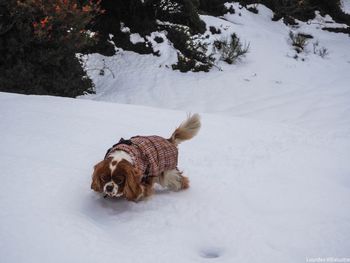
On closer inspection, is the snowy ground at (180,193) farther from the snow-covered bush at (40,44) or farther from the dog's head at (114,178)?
the snow-covered bush at (40,44)

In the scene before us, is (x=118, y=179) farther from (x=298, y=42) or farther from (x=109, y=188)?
(x=298, y=42)

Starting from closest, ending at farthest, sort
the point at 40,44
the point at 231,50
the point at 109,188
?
the point at 109,188
the point at 40,44
the point at 231,50

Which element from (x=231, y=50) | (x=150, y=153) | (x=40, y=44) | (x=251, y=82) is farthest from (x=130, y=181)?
(x=231, y=50)

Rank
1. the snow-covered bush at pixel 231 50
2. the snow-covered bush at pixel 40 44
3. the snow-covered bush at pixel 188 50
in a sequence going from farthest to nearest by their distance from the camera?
1. the snow-covered bush at pixel 231 50
2. the snow-covered bush at pixel 188 50
3. the snow-covered bush at pixel 40 44

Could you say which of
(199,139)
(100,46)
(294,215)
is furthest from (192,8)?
(294,215)

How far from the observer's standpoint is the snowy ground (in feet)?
6.76

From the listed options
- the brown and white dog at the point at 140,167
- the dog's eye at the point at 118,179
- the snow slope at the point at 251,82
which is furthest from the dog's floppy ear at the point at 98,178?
the snow slope at the point at 251,82

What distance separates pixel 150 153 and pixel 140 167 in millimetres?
197

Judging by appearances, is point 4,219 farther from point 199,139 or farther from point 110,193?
point 199,139

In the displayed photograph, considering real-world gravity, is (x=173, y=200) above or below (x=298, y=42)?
below

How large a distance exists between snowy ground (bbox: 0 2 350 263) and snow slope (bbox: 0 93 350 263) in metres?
0.01

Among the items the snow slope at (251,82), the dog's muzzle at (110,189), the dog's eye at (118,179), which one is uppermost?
the dog's eye at (118,179)

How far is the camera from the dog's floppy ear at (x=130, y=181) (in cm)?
257

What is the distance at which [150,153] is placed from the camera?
9.57 ft
